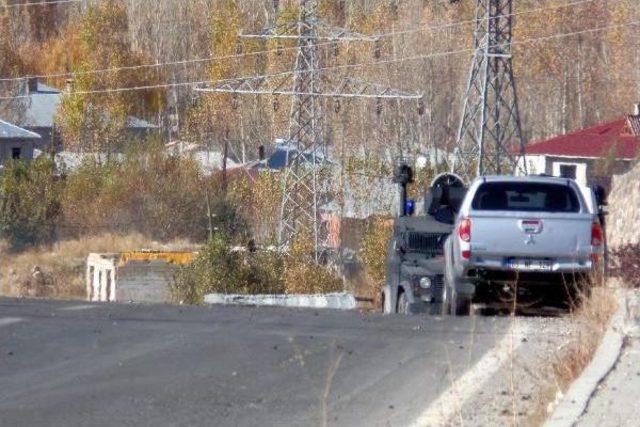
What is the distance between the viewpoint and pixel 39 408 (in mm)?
9047

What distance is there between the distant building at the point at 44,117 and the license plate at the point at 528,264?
6473 centimetres

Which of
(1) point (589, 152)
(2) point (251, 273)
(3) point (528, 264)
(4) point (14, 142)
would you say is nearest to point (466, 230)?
(3) point (528, 264)

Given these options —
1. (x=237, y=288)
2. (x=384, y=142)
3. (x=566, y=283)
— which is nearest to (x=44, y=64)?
(x=384, y=142)

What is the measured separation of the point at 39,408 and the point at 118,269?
118ft

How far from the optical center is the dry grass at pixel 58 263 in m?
51.4

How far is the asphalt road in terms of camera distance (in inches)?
356

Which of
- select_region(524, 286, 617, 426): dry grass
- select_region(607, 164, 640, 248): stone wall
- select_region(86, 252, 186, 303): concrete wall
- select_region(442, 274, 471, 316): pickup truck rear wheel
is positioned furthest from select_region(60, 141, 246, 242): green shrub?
select_region(524, 286, 617, 426): dry grass

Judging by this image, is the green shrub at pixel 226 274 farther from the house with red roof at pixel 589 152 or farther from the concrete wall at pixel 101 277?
the house with red roof at pixel 589 152

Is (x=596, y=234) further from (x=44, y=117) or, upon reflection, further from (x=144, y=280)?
(x=44, y=117)

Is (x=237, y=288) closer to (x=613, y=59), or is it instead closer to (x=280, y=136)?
(x=280, y=136)

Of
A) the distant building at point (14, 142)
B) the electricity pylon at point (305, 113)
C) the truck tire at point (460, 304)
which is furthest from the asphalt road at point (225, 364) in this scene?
the distant building at point (14, 142)

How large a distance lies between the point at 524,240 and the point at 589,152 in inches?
1467

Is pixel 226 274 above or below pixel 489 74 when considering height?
below

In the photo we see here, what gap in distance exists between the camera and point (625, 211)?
2731 centimetres
